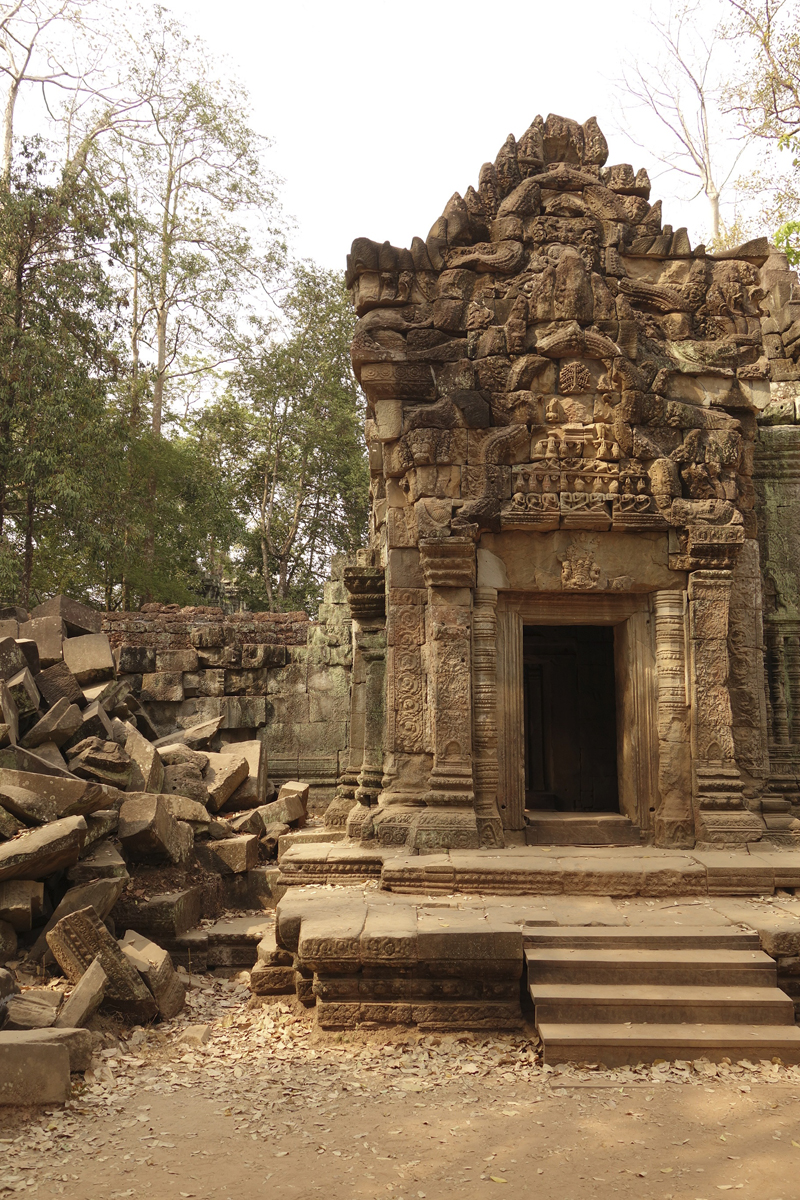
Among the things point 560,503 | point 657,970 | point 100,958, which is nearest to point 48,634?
point 100,958

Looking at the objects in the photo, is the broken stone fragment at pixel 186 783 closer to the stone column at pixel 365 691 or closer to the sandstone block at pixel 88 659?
the sandstone block at pixel 88 659

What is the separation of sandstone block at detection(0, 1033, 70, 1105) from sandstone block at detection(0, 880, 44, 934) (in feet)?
4.76

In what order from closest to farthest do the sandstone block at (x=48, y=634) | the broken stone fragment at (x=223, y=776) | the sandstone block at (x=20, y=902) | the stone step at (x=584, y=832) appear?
the sandstone block at (x=20, y=902)
the stone step at (x=584, y=832)
the broken stone fragment at (x=223, y=776)
the sandstone block at (x=48, y=634)

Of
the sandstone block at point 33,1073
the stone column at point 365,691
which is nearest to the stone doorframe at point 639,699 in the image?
the stone column at point 365,691

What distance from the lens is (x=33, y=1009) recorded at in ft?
15.4

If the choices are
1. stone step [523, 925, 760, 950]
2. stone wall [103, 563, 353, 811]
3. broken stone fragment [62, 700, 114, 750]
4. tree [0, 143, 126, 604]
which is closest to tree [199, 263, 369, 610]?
tree [0, 143, 126, 604]

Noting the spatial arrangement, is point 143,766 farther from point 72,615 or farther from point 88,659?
point 72,615

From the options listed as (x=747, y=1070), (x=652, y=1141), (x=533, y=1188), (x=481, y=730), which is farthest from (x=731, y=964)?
(x=481, y=730)

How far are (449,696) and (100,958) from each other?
290 centimetres

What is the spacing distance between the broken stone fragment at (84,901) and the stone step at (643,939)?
8.88 ft

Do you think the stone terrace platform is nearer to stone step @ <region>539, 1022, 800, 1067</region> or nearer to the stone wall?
stone step @ <region>539, 1022, 800, 1067</region>

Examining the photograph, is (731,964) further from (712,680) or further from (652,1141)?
(712,680)

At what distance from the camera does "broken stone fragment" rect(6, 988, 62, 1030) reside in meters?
4.58

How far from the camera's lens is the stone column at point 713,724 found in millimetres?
6602
